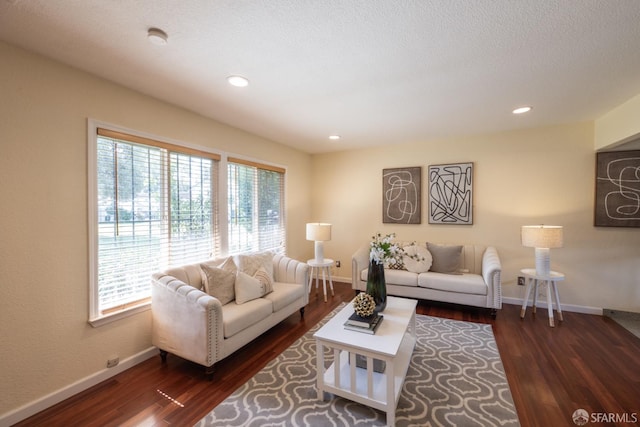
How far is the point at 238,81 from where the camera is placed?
2.13 m

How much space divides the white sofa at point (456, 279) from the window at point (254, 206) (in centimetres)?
138

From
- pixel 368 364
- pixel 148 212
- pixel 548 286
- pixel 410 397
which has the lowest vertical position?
pixel 410 397

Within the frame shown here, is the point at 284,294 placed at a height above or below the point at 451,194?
below

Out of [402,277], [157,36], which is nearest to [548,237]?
[402,277]

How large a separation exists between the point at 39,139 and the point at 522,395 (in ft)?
12.7

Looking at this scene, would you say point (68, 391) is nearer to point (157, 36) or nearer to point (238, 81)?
point (157, 36)

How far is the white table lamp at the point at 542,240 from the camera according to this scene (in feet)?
9.68

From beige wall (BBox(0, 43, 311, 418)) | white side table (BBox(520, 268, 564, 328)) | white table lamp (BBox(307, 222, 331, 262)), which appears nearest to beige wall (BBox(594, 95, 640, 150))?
white side table (BBox(520, 268, 564, 328))

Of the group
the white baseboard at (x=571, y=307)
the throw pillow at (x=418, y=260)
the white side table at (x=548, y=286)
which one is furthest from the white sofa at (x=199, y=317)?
the white baseboard at (x=571, y=307)

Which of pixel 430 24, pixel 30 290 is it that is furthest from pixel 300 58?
pixel 30 290

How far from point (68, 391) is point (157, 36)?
2528mm

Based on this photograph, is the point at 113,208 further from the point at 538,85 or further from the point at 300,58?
the point at 538,85

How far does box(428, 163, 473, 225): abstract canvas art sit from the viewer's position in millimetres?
3852

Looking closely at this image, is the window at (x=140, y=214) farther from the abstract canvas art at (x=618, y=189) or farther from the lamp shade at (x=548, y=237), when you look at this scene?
the abstract canvas art at (x=618, y=189)
